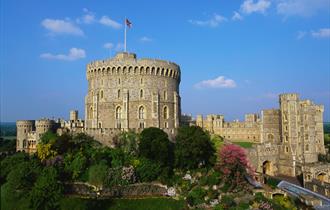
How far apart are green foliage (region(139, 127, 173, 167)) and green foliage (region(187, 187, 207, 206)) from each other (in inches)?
241

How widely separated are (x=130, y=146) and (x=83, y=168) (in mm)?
Answer: 8473

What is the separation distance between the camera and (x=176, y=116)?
5712 cm

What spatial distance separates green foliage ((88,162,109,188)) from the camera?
35.2m

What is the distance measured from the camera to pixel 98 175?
116 ft

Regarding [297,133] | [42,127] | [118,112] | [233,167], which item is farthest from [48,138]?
[297,133]

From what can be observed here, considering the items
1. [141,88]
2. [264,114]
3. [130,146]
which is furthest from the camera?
[264,114]

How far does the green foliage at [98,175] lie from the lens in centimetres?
3522

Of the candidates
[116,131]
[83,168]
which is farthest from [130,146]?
[83,168]

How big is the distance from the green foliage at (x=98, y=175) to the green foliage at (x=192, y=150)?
9.74 m

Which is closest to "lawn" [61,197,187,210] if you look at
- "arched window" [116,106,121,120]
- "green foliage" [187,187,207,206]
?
"green foliage" [187,187,207,206]

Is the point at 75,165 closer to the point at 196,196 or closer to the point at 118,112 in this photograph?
the point at 196,196

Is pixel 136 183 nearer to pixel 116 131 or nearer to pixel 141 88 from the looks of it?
pixel 116 131

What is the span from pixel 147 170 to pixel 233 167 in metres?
10.0

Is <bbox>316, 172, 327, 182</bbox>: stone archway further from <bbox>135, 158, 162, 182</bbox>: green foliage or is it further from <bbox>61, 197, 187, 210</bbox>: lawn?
<bbox>61, 197, 187, 210</bbox>: lawn
